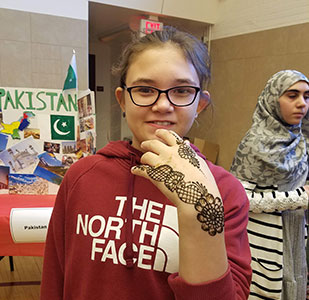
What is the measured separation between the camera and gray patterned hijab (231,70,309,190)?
1375 millimetres

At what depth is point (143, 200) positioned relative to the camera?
0.65 m

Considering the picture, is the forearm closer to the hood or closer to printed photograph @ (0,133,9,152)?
the hood

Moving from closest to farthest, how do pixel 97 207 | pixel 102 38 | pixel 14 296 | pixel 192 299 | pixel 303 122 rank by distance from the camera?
pixel 192 299, pixel 97 207, pixel 303 122, pixel 14 296, pixel 102 38

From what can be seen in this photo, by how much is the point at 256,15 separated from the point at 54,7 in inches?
69.2

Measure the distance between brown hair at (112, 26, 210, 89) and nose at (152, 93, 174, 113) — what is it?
12 cm

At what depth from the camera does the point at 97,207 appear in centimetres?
66

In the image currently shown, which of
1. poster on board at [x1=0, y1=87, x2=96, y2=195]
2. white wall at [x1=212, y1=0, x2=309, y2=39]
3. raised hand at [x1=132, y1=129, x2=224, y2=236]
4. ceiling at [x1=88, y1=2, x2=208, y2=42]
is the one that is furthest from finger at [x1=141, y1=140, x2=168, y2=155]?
white wall at [x1=212, y1=0, x2=309, y2=39]

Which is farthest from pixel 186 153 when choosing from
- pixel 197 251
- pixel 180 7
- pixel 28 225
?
pixel 180 7

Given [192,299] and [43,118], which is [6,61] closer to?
[43,118]

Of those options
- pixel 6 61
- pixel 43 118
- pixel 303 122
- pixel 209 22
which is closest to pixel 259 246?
pixel 303 122

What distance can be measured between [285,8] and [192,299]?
8.51ft

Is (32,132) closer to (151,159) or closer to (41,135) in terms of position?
(41,135)

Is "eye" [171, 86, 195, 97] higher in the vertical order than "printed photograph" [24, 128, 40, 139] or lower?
higher

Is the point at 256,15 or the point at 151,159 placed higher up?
the point at 256,15
